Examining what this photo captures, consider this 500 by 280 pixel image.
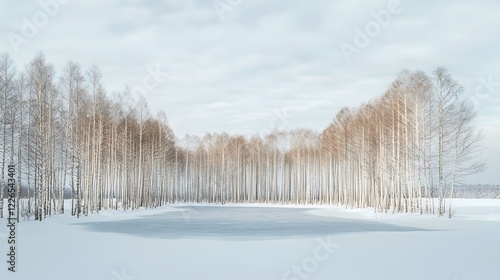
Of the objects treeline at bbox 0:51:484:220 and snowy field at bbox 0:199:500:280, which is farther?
treeline at bbox 0:51:484:220

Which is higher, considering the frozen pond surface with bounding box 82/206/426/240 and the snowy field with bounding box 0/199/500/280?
the snowy field with bounding box 0/199/500/280

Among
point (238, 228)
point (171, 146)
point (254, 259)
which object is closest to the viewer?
point (254, 259)

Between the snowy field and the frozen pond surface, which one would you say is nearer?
the snowy field

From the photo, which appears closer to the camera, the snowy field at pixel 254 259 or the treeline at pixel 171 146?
the snowy field at pixel 254 259

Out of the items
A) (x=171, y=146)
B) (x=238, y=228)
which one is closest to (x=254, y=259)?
(x=238, y=228)

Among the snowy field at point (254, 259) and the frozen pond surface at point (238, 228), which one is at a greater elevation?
the snowy field at point (254, 259)

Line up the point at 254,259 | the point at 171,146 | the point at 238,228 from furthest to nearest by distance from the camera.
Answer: the point at 171,146 < the point at 238,228 < the point at 254,259

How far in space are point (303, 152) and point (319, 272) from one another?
62061 mm

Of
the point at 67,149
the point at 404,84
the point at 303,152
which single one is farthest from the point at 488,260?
the point at 303,152

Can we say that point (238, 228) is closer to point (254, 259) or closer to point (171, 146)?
point (254, 259)

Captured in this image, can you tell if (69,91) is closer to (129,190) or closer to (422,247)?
(129,190)

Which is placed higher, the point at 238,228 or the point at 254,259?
the point at 254,259

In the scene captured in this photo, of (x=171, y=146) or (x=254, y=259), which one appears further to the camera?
(x=171, y=146)

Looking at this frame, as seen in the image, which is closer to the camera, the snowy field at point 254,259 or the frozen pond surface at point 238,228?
the snowy field at point 254,259
